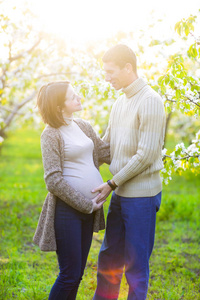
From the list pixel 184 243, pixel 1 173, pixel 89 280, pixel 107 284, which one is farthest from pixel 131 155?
pixel 1 173

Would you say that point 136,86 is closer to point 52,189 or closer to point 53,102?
point 53,102

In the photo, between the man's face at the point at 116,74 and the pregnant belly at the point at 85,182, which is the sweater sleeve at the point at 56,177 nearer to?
the pregnant belly at the point at 85,182

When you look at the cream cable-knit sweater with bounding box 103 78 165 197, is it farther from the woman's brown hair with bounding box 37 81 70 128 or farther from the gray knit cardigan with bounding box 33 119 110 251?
the woman's brown hair with bounding box 37 81 70 128

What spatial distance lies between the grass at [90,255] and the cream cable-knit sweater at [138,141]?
160 cm

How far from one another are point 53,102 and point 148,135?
81 centimetres

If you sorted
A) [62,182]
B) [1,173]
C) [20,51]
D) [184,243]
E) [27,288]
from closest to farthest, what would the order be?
[62,182], [27,288], [184,243], [20,51], [1,173]

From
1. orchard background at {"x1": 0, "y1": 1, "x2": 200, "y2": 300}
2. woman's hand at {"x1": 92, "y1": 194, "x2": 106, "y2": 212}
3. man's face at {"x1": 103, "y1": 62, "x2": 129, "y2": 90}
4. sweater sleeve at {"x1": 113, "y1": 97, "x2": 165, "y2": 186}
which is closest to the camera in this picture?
sweater sleeve at {"x1": 113, "y1": 97, "x2": 165, "y2": 186}

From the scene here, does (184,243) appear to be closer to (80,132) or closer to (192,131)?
(80,132)

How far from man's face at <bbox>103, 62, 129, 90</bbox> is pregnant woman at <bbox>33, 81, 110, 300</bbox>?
36 centimetres

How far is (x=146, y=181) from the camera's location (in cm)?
289

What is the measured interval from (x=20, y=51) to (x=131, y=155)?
15.9 feet

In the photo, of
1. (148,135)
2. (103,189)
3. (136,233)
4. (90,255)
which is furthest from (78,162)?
(90,255)

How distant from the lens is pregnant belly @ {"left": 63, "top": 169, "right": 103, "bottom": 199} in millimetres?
2913

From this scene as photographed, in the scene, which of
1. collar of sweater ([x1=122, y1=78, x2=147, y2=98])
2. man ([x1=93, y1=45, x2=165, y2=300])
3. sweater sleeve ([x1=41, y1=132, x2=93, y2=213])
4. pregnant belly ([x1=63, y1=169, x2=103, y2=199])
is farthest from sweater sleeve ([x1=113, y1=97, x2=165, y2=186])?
sweater sleeve ([x1=41, y1=132, x2=93, y2=213])
